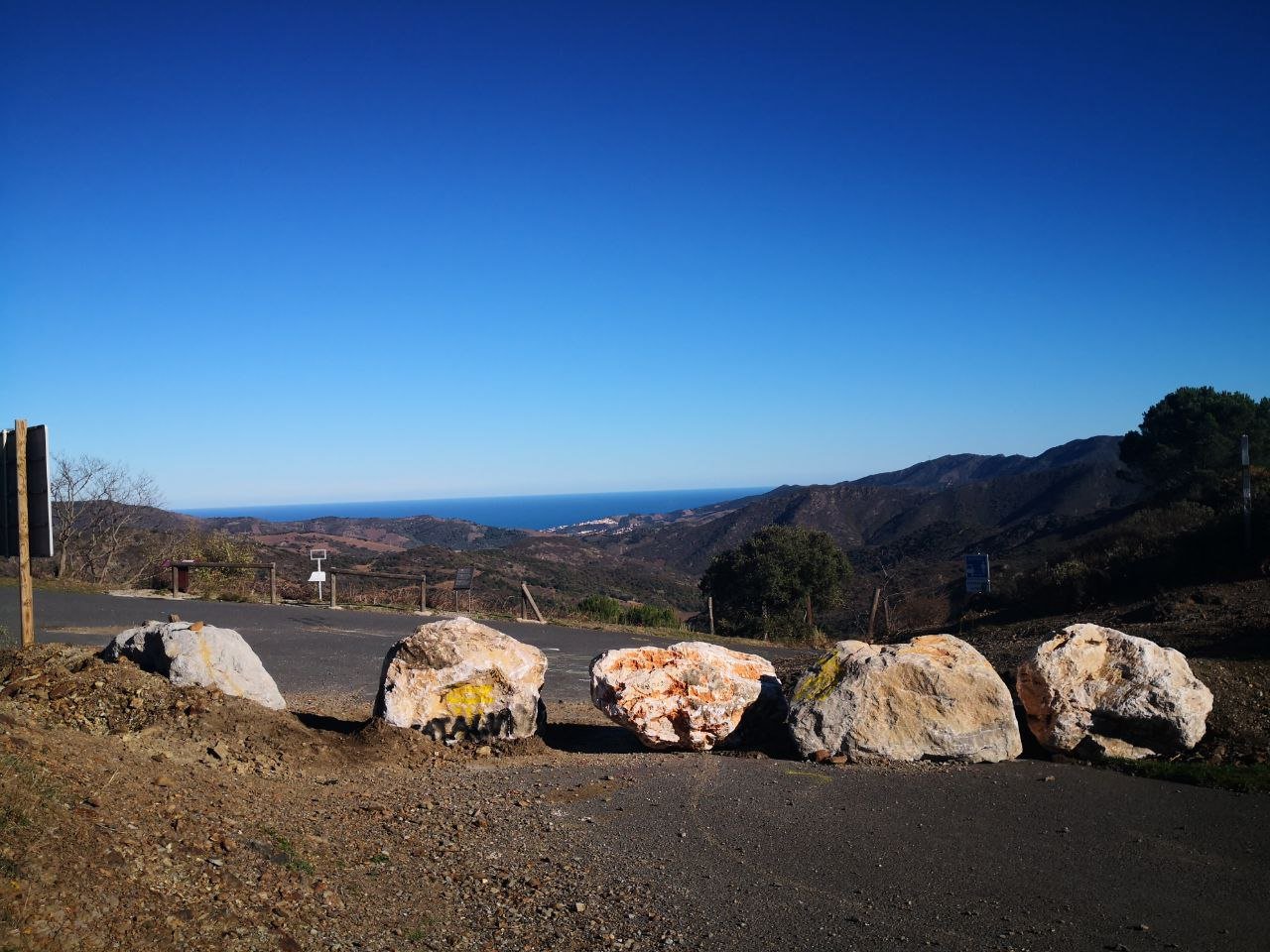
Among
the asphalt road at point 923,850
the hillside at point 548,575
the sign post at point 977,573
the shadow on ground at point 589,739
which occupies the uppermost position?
the sign post at point 977,573

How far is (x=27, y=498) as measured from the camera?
27.9 feet

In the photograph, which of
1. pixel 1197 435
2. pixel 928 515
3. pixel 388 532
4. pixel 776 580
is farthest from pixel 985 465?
pixel 776 580

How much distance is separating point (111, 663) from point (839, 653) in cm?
657

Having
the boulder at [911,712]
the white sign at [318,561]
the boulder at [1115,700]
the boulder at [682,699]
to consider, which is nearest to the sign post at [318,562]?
the white sign at [318,561]

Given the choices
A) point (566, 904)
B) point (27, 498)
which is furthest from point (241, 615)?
point (566, 904)

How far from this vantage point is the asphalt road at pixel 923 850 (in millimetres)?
4637

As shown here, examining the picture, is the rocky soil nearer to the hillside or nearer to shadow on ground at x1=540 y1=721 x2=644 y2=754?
shadow on ground at x1=540 y1=721 x2=644 y2=754

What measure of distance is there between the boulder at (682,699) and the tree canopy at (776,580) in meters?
20.8

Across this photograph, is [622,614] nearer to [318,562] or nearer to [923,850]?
[318,562]

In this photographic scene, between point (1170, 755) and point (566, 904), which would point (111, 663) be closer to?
point (566, 904)

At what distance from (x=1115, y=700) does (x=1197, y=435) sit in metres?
39.3

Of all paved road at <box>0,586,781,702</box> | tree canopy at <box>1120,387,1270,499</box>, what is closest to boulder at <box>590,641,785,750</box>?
paved road at <box>0,586,781,702</box>

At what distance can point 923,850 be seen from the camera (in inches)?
226

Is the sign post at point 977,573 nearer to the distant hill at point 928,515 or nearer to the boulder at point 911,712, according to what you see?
the boulder at point 911,712
